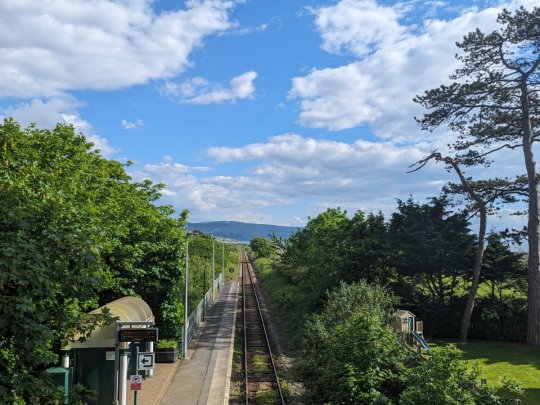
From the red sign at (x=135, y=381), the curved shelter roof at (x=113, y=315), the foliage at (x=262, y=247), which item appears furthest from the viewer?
the foliage at (x=262, y=247)

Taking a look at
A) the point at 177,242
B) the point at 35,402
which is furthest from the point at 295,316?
the point at 35,402

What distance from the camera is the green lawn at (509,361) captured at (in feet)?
59.3

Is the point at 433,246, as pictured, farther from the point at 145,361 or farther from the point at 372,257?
the point at 145,361

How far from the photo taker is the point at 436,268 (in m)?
27.9

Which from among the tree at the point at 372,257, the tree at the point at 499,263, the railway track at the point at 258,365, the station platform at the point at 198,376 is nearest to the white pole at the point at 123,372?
the station platform at the point at 198,376

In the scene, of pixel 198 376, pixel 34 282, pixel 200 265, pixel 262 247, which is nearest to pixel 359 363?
pixel 198 376

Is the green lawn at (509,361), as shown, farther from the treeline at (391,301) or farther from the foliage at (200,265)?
the foliage at (200,265)

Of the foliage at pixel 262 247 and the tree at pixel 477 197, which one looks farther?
the foliage at pixel 262 247

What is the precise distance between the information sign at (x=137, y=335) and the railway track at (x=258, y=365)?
6976 mm

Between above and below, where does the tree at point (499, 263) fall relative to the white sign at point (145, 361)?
above

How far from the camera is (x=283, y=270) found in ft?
199

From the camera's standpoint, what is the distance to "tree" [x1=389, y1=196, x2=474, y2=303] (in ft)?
89.6

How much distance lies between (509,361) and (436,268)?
7.30m

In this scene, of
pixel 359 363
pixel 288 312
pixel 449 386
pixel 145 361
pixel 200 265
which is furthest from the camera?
pixel 200 265
